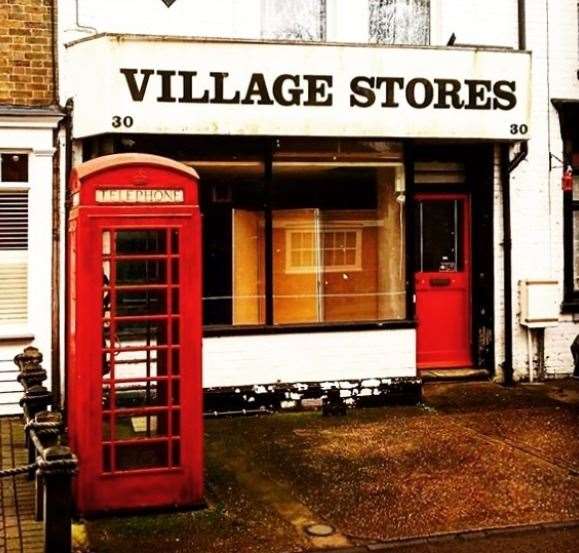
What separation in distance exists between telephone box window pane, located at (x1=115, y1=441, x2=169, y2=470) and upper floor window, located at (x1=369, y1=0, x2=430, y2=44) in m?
6.34

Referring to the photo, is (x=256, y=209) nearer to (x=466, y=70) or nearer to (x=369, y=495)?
(x=466, y=70)

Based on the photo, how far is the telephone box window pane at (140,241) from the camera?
6.48 meters

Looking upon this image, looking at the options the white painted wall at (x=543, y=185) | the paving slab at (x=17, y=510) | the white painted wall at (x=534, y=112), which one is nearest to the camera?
the paving slab at (x=17, y=510)

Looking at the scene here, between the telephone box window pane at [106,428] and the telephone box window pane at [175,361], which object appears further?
the telephone box window pane at [175,361]

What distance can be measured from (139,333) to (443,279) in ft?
19.3

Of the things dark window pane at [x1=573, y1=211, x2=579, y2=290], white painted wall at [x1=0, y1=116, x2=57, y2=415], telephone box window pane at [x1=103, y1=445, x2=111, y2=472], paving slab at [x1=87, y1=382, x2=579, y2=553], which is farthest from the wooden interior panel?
dark window pane at [x1=573, y1=211, x2=579, y2=290]

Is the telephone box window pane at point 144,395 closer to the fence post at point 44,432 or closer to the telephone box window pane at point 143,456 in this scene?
the telephone box window pane at point 143,456

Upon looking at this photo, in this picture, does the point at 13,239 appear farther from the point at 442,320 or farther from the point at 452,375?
the point at 452,375

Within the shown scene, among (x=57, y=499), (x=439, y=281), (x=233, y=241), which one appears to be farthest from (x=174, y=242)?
(x=439, y=281)

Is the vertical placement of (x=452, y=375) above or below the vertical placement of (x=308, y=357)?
below

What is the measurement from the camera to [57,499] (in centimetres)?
512

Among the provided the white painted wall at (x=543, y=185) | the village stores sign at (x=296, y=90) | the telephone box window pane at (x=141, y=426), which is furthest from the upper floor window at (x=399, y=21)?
the telephone box window pane at (x=141, y=426)

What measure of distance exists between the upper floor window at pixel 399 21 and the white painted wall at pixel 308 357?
12.1 ft

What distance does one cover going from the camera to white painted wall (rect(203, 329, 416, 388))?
9625 mm
